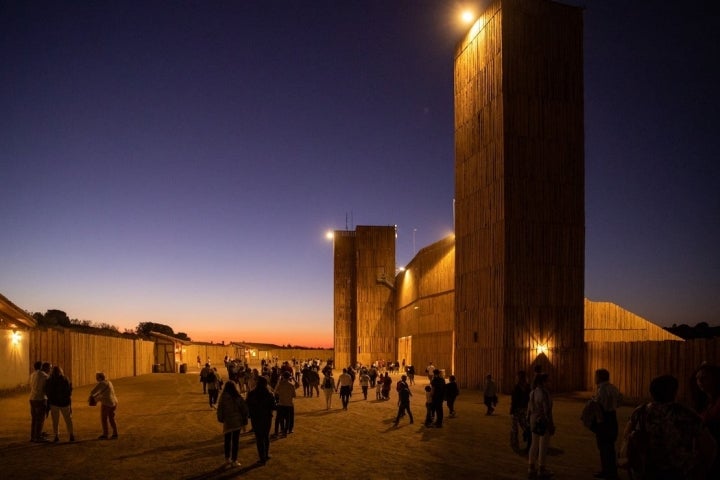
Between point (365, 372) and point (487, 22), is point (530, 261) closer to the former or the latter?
point (365, 372)

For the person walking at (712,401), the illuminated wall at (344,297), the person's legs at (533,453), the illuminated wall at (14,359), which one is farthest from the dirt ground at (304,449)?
the illuminated wall at (344,297)

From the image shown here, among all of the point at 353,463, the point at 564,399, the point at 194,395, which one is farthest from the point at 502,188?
the point at 353,463

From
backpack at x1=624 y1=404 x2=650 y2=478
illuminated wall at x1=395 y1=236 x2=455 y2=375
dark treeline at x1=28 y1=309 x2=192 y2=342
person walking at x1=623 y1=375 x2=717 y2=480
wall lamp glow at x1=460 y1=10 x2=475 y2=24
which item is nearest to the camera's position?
person walking at x1=623 y1=375 x2=717 y2=480

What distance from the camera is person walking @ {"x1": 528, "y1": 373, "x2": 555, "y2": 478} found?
9.59 metres

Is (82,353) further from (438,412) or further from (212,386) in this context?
(438,412)

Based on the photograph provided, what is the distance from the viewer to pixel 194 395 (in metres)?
28.0

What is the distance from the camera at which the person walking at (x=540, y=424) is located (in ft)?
31.5

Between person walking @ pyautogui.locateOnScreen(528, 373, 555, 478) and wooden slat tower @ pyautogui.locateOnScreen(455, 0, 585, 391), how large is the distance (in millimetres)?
18068

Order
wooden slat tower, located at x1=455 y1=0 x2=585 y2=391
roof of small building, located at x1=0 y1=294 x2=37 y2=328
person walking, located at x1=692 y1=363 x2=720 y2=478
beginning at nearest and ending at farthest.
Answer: person walking, located at x1=692 y1=363 x2=720 y2=478, roof of small building, located at x1=0 y1=294 x2=37 y2=328, wooden slat tower, located at x1=455 y1=0 x2=585 y2=391

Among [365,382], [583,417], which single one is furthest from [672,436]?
[365,382]

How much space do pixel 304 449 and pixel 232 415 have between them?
105 inches

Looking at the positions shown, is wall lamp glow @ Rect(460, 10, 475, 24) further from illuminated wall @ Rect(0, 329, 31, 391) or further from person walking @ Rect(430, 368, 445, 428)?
illuminated wall @ Rect(0, 329, 31, 391)

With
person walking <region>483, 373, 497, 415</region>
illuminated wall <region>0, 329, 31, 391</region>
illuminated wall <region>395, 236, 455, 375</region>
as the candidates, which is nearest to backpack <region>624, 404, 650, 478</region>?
person walking <region>483, 373, 497, 415</region>

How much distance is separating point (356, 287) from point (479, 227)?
35.9 m
